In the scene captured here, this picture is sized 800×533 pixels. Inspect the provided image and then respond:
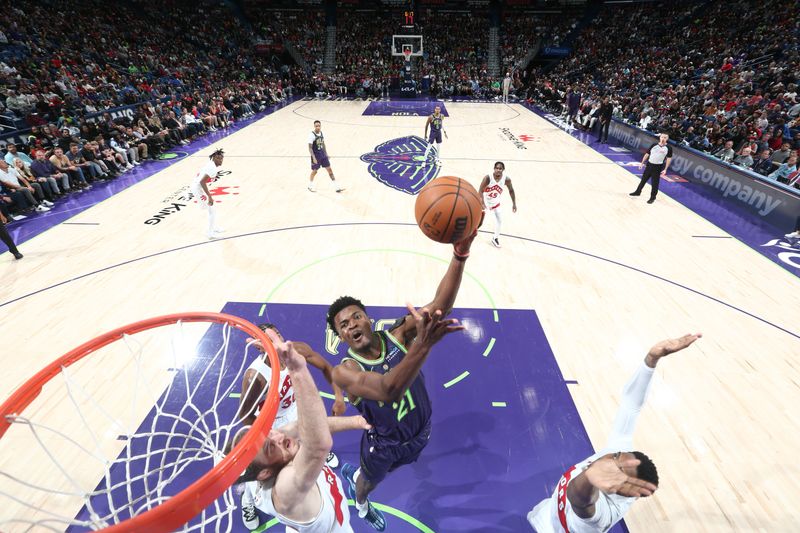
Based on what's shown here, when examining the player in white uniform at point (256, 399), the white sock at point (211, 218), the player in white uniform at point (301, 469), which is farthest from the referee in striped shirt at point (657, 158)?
the player in white uniform at point (301, 469)

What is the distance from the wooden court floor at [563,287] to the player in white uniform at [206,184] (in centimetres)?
41

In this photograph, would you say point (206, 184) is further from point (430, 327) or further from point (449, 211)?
point (430, 327)

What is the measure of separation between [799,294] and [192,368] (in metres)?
8.60

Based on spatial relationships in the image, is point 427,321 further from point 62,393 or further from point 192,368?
point 62,393

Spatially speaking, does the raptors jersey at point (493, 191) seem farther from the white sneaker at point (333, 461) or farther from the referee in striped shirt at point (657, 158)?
the white sneaker at point (333, 461)

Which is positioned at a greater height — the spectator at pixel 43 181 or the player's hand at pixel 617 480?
the player's hand at pixel 617 480

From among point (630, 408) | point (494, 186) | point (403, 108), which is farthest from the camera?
point (403, 108)

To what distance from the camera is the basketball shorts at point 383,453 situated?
9.65 ft

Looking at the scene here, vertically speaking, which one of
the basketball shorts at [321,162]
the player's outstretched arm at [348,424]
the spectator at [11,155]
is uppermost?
the spectator at [11,155]

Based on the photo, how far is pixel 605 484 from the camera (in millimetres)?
2172

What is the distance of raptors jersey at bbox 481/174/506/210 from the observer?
6820 millimetres

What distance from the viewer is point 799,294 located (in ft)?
20.3

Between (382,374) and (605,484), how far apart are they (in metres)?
1.34

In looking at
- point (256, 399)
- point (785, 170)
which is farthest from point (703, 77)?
point (256, 399)
